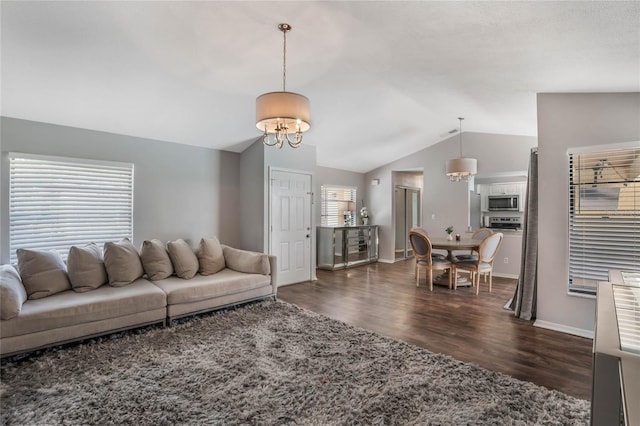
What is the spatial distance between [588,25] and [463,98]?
212cm

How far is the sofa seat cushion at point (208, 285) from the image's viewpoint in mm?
3473

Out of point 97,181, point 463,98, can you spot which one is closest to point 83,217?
point 97,181

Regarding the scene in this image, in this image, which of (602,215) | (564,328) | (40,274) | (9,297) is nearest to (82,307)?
(9,297)

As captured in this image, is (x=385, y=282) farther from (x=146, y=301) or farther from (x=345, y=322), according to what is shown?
(x=146, y=301)

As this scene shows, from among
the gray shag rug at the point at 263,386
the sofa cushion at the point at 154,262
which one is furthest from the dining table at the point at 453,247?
the sofa cushion at the point at 154,262

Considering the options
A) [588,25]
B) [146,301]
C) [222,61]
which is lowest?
[146,301]

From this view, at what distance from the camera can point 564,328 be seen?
3.39 meters

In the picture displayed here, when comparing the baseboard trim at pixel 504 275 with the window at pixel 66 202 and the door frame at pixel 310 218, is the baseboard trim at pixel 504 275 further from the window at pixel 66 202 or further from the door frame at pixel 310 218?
the window at pixel 66 202

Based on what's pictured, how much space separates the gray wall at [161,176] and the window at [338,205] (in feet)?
7.89

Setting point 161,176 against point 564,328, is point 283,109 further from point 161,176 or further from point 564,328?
point 564,328

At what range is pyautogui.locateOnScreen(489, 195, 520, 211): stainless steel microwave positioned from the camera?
6395 mm

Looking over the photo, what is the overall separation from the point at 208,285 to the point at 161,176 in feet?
6.43

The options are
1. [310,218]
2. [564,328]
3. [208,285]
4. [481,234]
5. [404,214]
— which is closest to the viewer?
[564,328]

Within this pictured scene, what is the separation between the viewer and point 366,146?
21.3 feet
